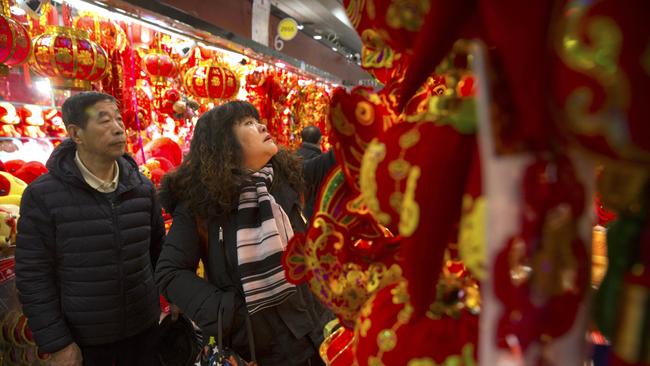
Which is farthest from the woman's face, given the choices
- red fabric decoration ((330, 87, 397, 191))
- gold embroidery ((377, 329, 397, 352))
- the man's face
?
gold embroidery ((377, 329, 397, 352))

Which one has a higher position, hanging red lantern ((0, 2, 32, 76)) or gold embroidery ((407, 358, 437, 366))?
hanging red lantern ((0, 2, 32, 76))

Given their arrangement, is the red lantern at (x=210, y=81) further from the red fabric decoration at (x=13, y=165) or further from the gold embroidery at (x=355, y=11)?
the gold embroidery at (x=355, y=11)

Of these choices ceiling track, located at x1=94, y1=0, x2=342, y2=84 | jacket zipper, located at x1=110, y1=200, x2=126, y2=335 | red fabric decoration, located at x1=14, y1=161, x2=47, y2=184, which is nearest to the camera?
jacket zipper, located at x1=110, y1=200, x2=126, y2=335

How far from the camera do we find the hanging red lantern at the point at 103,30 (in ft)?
7.46

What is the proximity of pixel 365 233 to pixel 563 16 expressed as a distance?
14.6 inches

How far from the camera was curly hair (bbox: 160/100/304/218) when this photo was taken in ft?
3.86

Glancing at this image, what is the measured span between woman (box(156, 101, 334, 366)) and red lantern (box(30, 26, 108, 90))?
94cm

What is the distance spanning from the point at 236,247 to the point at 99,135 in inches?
26.2

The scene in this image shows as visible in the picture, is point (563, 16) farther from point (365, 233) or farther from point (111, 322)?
point (111, 322)

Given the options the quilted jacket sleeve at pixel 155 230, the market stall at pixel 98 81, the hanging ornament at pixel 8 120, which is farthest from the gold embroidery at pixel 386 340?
the hanging ornament at pixel 8 120

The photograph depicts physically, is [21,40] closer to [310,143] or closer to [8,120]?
[8,120]

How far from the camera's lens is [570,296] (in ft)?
0.85

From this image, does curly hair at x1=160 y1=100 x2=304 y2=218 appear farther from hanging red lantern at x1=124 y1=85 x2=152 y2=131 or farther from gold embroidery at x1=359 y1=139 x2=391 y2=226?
hanging red lantern at x1=124 y1=85 x2=152 y2=131

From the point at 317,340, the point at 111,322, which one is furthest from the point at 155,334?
the point at 317,340
